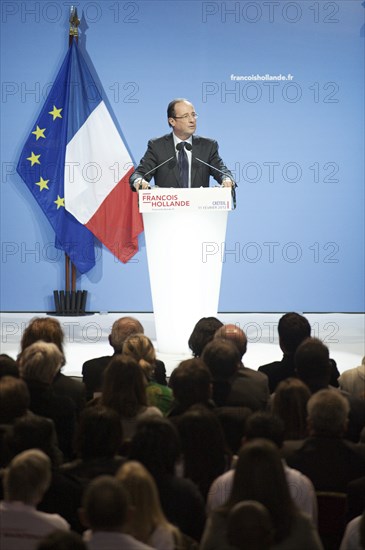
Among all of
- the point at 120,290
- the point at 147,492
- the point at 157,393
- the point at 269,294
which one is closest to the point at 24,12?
the point at 120,290

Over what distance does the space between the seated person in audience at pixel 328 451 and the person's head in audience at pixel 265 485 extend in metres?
0.67

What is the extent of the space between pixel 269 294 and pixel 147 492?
22.3 ft

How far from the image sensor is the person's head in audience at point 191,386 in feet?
11.5

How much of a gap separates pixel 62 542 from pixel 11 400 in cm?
131

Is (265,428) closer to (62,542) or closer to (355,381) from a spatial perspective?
(62,542)

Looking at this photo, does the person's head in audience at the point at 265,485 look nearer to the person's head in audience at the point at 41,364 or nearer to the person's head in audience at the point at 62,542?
the person's head in audience at the point at 62,542

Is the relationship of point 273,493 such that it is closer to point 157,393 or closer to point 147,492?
point 147,492

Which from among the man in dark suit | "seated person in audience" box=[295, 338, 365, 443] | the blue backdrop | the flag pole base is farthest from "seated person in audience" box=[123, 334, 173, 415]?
the blue backdrop

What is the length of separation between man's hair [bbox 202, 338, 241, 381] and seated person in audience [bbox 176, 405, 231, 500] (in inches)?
35.1

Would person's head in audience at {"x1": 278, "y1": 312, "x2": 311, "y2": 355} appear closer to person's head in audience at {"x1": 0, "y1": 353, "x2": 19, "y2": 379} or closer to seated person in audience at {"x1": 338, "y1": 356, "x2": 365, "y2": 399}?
seated person in audience at {"x1": 338, "y1": 356, "x2": 365, "y2": 399}

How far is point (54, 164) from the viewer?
8.85m

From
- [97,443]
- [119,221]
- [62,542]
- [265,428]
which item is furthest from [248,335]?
[62,542]

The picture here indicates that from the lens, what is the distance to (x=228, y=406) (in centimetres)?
382

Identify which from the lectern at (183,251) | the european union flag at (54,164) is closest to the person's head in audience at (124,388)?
the lectern at (183,251)
